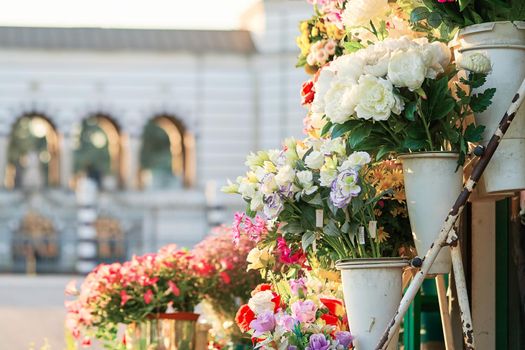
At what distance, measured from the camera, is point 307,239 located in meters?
3.68

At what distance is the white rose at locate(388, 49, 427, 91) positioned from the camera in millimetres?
3486

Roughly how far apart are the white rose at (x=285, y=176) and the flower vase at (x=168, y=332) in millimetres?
1484

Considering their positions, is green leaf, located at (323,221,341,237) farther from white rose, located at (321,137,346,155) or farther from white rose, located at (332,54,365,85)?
white rose, located at (332,54,365,85)

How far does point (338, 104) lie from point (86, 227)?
18.0 meters

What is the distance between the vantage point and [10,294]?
14539 millimetres

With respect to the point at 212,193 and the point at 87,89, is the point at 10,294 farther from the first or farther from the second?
the point at 87,89

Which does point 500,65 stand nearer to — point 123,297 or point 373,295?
point 373,295

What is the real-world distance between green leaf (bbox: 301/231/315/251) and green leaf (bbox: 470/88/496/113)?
0.52 metres

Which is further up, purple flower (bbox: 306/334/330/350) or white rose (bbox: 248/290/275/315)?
white rose (bbox: 248/290/275/315)

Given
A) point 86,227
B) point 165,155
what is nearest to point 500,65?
point 86,227

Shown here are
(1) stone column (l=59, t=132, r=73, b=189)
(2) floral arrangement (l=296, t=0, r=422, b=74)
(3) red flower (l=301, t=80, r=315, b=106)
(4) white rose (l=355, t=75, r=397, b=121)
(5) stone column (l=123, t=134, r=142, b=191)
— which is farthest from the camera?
(1) stone column (l=59, t=132, r=73, b=189)

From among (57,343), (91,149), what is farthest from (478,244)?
(91,149)

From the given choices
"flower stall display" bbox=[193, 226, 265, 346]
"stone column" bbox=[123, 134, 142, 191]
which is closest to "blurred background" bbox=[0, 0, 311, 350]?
"stone column" bbox=[123, 134, 142, 191]

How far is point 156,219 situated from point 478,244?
19141mm
